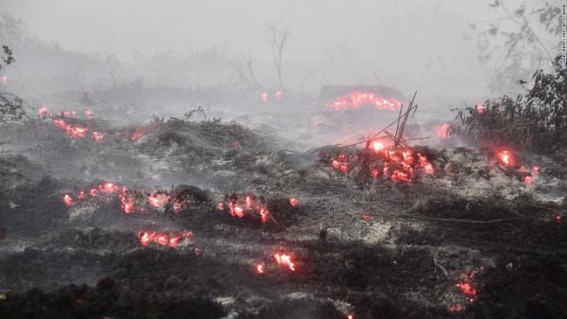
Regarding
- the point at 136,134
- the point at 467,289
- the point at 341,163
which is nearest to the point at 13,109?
the point at 136,134

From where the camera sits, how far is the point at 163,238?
631 cm

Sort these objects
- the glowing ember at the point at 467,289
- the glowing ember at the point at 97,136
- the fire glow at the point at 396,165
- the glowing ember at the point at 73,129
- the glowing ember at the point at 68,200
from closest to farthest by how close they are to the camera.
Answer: the glowing ember at the point at 467,289, the glowing ember at the point at 68,200, the fire glow at the point at 396,165, the glowing ember at the point at 97,136, the glowing ember at the point at 73,129

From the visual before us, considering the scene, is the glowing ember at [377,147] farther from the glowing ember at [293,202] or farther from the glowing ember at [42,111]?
the glowing ember at [42,111]

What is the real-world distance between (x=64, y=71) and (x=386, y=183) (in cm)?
2836

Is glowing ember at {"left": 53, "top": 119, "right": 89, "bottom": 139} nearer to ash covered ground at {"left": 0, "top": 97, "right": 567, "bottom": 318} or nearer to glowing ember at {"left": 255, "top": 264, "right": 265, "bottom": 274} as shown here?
ash covered ground at {"left": 0, "top": 97, "right": 567, "bottom": 318}

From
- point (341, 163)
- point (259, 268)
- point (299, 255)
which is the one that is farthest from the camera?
point (341, 163)

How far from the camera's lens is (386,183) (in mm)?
8039

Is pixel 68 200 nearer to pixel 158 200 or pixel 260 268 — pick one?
pixel 158 200

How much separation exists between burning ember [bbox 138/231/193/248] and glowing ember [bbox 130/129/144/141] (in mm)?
6176

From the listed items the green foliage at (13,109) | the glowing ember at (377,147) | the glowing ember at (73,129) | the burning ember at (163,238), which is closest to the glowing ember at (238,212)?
the burning ember at (163,238)

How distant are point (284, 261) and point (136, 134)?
799 cm

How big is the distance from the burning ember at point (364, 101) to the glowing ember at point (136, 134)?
38.4 feet

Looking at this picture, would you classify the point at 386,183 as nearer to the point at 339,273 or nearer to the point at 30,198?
the point at 339,273

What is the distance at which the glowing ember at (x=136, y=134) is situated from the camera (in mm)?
12130
